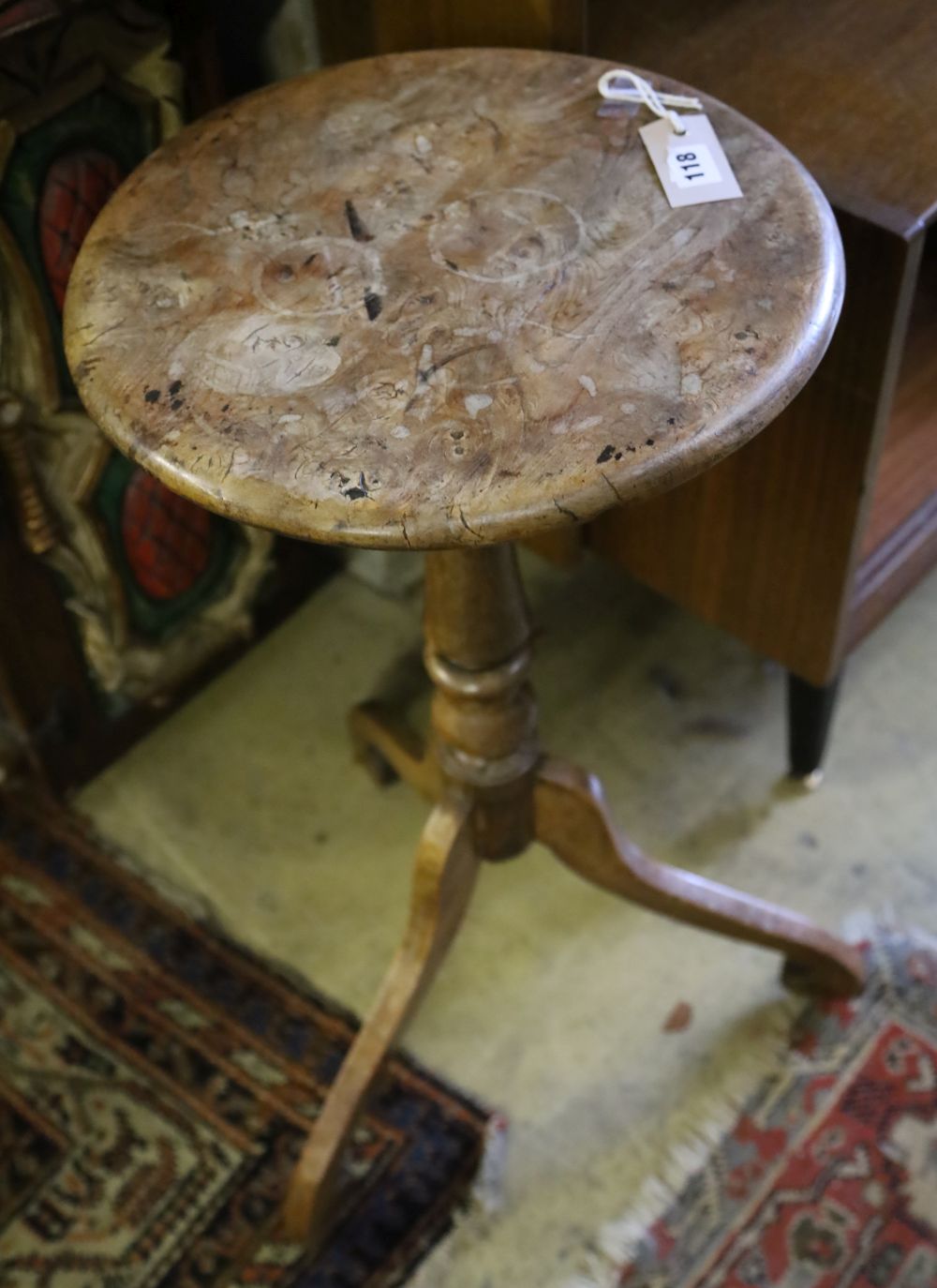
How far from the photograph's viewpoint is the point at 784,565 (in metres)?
1.00

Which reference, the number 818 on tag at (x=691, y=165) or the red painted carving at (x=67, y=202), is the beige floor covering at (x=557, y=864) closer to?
the red painted carving at (x=67, y=202)

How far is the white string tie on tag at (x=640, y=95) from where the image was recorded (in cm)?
76

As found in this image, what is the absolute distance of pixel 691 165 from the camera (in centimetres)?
72

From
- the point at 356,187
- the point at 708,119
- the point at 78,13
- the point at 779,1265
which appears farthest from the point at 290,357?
the point at 779,1265

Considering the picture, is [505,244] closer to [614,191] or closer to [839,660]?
[614,191]

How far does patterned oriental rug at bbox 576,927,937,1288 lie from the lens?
92 cm

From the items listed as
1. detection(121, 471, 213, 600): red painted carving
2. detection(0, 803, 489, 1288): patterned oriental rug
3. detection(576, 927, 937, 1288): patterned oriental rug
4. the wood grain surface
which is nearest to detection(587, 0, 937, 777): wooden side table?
the wood grain surface

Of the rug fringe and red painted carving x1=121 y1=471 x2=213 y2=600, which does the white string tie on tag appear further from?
Result: the rug fringe

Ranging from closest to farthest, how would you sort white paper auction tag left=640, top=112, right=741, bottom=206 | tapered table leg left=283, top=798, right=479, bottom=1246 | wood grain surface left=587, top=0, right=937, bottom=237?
white paper auction tag left=640, top=112, right=741, bottom=206 → wood grain surface left=587, top=0, right=937, bottom=237 → tapered table leg left=283, top=798, right=479, bottom=1246

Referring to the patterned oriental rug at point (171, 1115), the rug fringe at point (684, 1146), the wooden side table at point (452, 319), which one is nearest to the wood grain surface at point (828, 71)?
the wooden side table at point (452, 319)

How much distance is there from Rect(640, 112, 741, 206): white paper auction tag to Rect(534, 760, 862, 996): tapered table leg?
410 millimetres

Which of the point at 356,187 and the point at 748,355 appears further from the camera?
the point at 356,187

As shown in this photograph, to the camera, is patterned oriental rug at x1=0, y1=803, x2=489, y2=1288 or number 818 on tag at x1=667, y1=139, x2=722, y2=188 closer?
number 818 on tag at x1=667, y1=139, x2=722, y2=188

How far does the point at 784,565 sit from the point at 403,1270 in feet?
2.00
